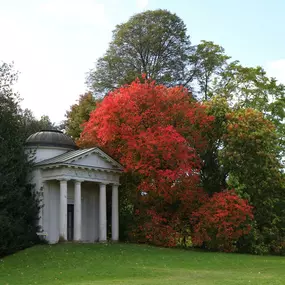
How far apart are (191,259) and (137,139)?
34.9 ft

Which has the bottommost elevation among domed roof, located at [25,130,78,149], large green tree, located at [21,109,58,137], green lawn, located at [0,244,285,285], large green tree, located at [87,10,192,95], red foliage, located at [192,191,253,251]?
green lawn, located at [0,244,285,285]

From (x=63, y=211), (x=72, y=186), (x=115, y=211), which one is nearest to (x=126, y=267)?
(x=63, y=211)

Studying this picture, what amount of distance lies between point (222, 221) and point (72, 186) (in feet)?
36.8

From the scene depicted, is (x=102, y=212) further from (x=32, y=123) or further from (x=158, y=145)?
(x=32, y=123)

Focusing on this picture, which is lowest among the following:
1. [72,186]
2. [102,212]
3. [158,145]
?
[102,212]

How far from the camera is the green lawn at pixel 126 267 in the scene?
21.4m

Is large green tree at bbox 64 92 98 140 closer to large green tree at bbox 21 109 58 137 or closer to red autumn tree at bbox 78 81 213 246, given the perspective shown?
large green tree at bbox 21 109 58 137

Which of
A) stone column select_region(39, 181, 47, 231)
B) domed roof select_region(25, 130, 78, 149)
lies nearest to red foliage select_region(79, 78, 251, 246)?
domed roof select_region(25, 130, 78, 149)

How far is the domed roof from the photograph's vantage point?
3741 cm

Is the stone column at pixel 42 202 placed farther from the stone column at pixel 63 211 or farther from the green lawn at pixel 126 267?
the green lawn at pixel 126 267

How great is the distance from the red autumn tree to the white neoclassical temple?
6.05 feet

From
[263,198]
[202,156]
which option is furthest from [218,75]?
[263,198]

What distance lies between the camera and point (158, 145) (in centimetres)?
3591

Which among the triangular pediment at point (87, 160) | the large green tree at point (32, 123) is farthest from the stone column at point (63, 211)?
the large green tree at point (32, 123)
